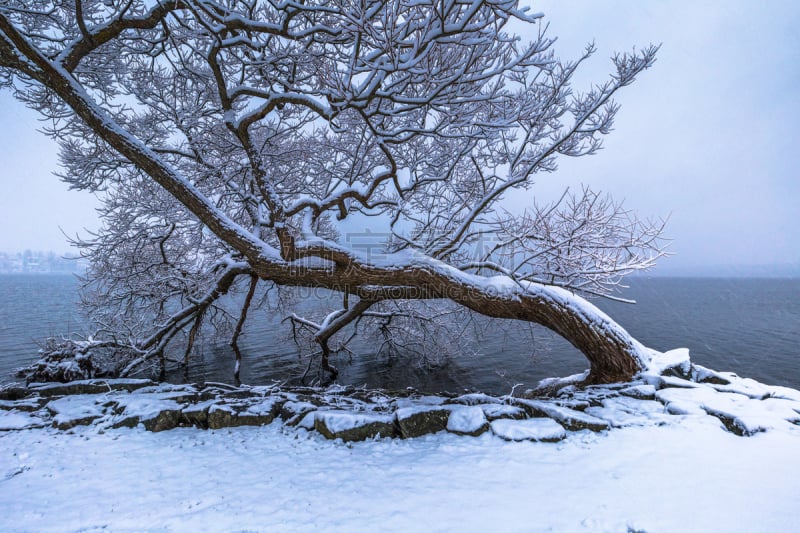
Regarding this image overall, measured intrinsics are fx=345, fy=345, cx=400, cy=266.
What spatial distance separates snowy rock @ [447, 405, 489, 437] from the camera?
3.73 metres

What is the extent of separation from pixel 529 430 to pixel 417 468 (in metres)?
1.32

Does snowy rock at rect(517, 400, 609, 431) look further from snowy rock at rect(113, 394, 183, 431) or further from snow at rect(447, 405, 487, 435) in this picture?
snowy rock at rect(113, 394, 183, 431)

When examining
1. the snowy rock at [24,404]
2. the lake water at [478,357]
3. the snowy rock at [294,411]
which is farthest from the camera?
the lake water at [478,357]

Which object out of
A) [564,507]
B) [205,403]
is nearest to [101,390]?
[205,403]

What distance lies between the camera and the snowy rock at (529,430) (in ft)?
11.6

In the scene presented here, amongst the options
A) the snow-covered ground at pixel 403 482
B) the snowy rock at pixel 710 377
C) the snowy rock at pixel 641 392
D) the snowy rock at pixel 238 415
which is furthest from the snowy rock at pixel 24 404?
the snowy rock at pixel 710 377

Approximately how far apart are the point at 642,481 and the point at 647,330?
2614cm

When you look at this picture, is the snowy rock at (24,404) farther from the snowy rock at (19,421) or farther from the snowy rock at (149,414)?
the snowy rock at (149,414)

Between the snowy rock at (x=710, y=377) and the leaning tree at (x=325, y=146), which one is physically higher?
the leaning tree at (x=325, y=146)

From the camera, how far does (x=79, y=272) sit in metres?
10.1

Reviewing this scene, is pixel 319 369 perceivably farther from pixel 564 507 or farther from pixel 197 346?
pixel 564 507

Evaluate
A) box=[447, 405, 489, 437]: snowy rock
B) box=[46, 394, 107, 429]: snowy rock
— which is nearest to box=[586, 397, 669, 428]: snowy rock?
box=[447, 405, 489, 437]: snowy rock

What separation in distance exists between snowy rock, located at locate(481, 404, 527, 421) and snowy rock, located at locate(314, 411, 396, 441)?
112cm

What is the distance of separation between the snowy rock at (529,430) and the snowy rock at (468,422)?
131 mm
